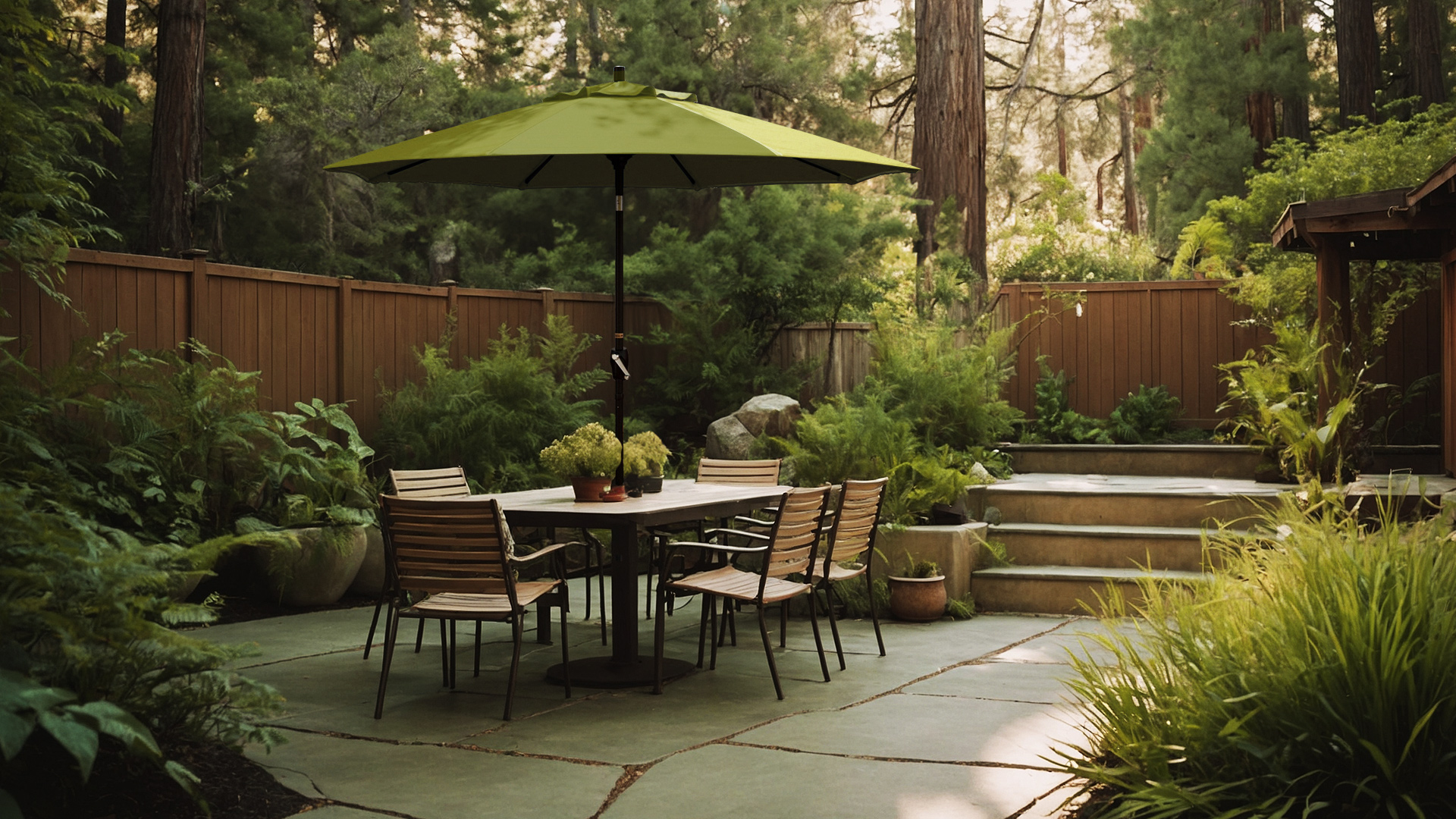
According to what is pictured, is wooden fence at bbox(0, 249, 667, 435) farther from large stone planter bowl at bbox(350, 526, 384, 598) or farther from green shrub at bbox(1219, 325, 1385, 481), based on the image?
green shrub at bbox(1219, 325, 1385, 481)

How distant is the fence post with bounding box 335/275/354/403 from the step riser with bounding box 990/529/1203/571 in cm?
491

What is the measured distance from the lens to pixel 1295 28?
1566 centimetres

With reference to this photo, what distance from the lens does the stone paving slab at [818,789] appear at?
3604 millimetres

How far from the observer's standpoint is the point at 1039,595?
7590mm

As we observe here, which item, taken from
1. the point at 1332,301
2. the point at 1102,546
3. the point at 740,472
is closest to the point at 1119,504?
the point at 1102,546

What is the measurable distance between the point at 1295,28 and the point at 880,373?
9535mm

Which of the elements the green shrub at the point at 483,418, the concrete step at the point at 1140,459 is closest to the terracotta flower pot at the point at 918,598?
the green shrub at the point at 483,418

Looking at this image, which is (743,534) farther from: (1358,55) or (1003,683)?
(1358,55)

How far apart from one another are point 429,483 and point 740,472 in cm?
194

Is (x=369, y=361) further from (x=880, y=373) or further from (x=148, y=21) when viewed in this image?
(x=148, y=21)

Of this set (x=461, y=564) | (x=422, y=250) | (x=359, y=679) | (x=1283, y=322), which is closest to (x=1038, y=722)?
(x=461, y=564)

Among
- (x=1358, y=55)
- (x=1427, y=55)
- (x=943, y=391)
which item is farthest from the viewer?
(x=1358, y=55)

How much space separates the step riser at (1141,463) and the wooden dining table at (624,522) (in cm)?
504

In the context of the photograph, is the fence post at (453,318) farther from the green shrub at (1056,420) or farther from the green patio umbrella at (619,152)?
the green shrub at (1056,420)
